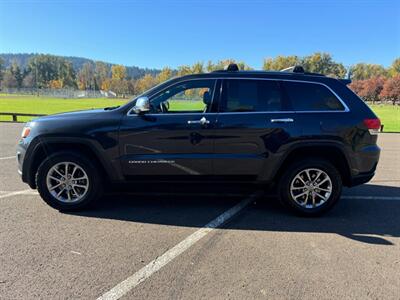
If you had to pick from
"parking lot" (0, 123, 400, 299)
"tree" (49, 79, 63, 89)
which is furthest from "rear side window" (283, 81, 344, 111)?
"tree" (49, 79, 63, 89)

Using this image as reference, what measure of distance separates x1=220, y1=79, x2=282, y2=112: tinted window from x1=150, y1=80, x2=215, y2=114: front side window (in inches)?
8.7

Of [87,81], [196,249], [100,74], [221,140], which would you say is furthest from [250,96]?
[100,74]

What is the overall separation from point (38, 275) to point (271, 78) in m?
3.61

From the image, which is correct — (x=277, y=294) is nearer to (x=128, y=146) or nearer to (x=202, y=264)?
(x=202, y=264)

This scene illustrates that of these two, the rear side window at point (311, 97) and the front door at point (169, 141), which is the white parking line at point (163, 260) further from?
the rear side window at point (311, 97)

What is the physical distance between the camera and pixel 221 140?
4.68 meters

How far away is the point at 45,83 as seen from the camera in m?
156

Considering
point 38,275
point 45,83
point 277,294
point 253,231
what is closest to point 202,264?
point 277,294

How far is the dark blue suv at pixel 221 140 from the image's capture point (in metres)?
4.68

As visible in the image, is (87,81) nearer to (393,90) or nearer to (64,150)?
(393,90)

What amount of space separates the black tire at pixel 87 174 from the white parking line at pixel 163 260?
62.9 inches

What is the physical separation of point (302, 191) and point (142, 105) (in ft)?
8.06

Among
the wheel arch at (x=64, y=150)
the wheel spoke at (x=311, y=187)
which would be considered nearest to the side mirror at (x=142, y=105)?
the wheel arch at (x=64, y=150)

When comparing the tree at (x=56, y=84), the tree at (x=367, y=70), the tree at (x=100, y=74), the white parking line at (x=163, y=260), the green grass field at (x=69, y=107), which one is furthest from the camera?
the tree at (x=100, y=74)
